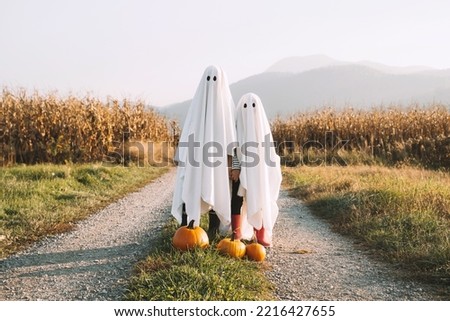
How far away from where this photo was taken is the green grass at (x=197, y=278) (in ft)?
15.7

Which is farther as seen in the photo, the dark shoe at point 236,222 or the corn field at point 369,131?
the corn field at point 369,131

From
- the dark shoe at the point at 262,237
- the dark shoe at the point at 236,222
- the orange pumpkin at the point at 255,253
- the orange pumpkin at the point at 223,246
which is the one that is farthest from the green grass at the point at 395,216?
the orange pumpkin at the point at 223,246

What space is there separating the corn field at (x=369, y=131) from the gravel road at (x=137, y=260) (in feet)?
44.5

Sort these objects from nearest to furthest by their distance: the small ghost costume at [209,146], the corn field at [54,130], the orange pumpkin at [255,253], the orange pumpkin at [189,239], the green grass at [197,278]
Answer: the green grass at [197,278], the orange pumpkin at [189,239], the orange pumpkin at [255,253], the small ghost costume at [209,146], the corn field at [54,130]

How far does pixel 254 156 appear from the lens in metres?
6.80

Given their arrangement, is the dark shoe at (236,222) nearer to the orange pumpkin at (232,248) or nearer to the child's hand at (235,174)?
the child's hand at (235,174)

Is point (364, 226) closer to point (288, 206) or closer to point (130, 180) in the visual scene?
point (288, 206)

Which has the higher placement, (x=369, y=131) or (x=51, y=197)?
(x=369, y=131)

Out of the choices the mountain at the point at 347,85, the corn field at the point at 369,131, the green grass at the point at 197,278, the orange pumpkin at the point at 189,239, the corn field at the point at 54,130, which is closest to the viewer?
the green grass at the point at 197,278

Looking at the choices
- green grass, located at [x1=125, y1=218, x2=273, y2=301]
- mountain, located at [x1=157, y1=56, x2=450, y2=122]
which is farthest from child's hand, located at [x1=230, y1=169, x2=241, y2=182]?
mountain, located at [x1=157, y1=56, x2=450, y2=122]

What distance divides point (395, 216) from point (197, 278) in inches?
174

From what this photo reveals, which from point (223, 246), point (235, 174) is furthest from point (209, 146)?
point (223, 246)

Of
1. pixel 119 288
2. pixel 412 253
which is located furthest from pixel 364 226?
pixel 119 288

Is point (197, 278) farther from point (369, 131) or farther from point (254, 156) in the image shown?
point (369, 131)
